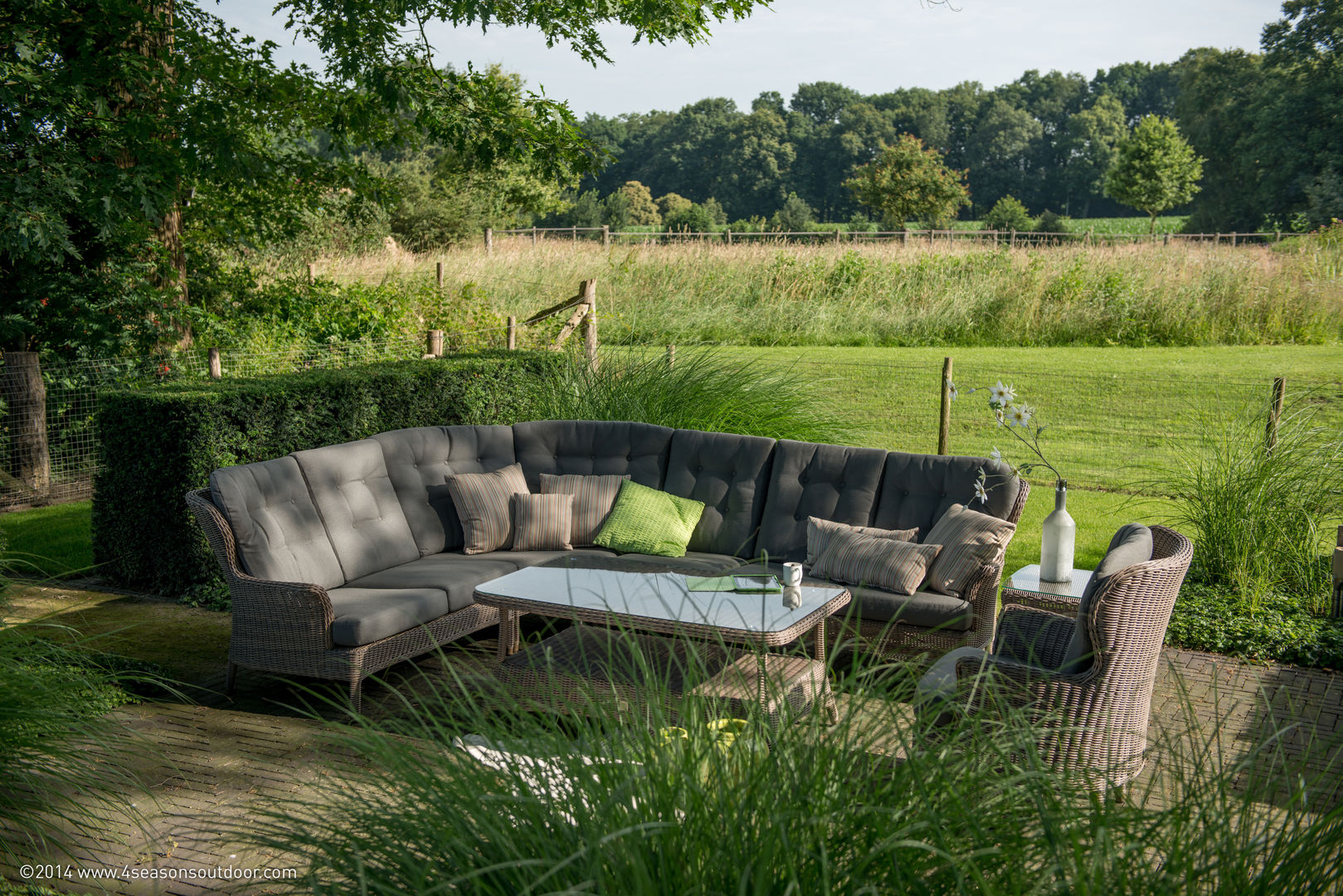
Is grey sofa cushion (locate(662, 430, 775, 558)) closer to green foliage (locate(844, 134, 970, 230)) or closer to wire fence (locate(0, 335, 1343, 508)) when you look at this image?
wire fence (locate(0, 335, 1343, 508))

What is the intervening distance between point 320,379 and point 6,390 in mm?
3073

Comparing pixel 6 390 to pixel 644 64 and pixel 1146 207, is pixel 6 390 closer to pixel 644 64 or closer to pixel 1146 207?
pixel 644 64

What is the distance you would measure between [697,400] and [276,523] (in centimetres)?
310

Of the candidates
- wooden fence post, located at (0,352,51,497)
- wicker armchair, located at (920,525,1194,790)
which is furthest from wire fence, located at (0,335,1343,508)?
wicker armchair, located at (920,525,1194,790)

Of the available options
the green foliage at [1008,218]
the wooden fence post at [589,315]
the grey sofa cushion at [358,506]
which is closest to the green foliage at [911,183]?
the green foliage at [1008,218]

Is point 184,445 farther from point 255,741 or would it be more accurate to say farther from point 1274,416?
point 1274,416

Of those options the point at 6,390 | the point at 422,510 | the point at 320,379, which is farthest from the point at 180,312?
the point at 422,510

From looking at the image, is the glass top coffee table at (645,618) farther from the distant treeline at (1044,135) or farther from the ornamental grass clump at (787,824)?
the distant treeline at (1044,135)

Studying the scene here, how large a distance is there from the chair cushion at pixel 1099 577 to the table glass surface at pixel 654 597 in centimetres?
106

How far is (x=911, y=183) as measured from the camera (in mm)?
28156

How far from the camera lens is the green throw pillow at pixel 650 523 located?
5348 mm

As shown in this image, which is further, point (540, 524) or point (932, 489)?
point (540, 524)

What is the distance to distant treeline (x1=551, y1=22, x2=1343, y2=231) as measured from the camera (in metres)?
33.2

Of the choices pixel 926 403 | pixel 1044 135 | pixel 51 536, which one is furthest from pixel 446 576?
pixel 1044 135
